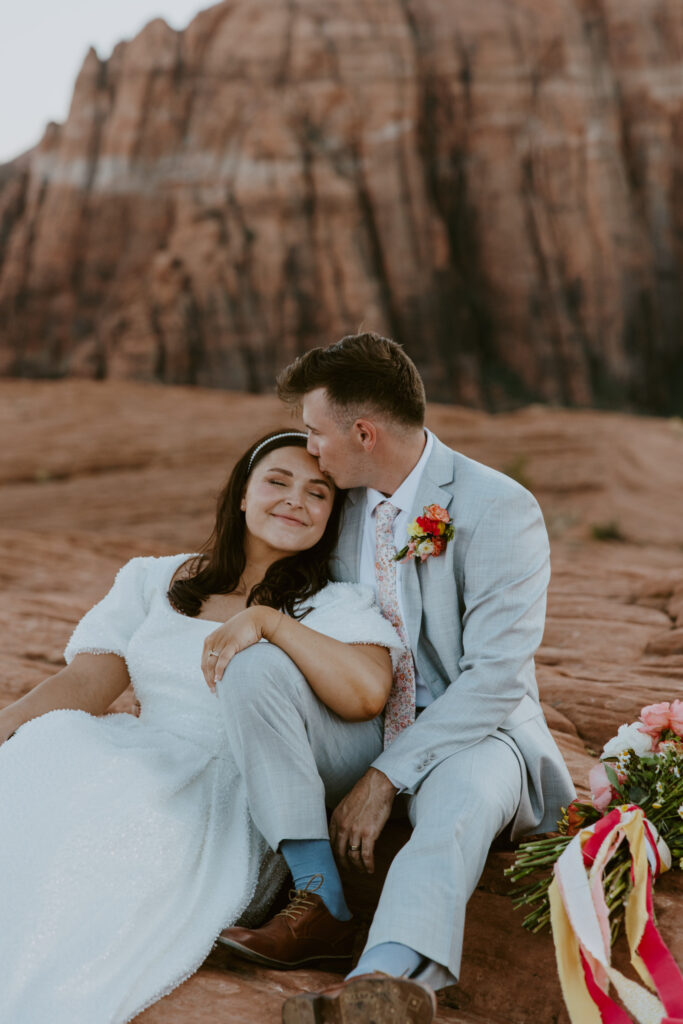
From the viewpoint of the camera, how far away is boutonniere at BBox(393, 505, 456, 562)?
301 centimetres

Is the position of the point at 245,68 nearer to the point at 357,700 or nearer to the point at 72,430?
the point at 72,430

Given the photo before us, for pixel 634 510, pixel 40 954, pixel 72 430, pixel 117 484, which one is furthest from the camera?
pixel 72 430

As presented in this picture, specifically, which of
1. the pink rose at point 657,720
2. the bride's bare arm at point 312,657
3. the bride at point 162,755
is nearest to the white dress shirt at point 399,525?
the bride at point 162,755

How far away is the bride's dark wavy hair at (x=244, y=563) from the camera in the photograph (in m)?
3.21

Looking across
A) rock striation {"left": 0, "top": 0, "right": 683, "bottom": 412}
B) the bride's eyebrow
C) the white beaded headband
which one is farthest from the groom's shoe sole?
rock striation {"left": 0, "top": 0, "right": 683, "bottom": 412}

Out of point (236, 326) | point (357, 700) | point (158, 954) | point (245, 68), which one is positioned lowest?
point (158, 954)

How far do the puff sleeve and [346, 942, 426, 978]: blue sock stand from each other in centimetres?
132

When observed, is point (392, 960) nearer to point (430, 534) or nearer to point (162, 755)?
point (162, 755)

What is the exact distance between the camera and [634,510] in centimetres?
1207

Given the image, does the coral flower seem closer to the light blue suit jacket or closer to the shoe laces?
the light blue suit jacket

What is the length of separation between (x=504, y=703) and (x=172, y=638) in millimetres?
1064

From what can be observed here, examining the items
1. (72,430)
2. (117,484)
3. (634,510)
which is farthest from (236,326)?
(634,510)

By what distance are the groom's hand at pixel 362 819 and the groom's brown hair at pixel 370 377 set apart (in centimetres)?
115

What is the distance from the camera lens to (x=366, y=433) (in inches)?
125
